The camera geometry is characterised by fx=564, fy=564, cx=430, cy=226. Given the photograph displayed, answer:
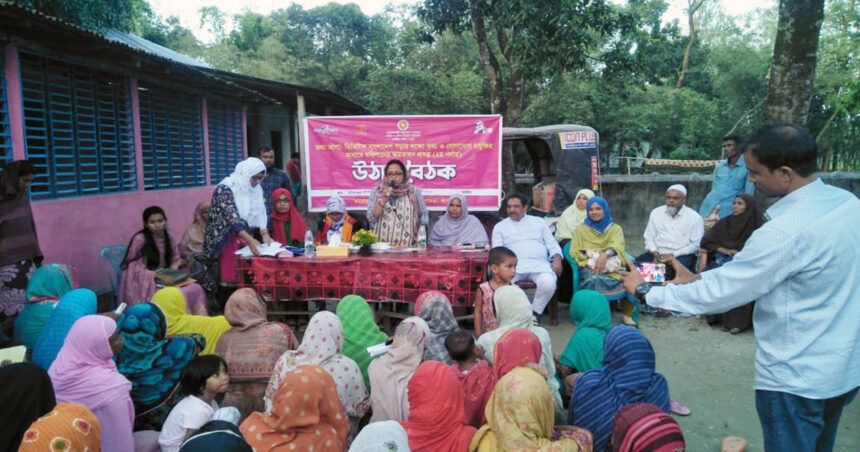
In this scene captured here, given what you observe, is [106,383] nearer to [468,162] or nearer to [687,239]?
[468,162]

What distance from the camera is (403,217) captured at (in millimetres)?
5719

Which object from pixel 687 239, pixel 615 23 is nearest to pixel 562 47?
pixel 615 23

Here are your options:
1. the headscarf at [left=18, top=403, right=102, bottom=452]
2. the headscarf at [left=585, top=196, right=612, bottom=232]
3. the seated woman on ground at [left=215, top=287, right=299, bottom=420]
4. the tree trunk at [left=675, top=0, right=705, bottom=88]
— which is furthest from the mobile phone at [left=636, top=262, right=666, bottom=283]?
the tree trunk at [left=675, top=0, right=705, bottom=88]

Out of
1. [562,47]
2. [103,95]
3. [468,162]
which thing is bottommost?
[468,162]

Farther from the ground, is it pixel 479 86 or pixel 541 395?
pixel 479 86

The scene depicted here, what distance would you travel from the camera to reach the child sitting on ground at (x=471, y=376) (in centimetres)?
299

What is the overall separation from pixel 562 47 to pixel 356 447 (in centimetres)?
845

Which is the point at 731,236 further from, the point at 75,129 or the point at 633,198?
the point at 75,129

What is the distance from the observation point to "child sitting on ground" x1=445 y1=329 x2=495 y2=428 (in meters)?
2.99

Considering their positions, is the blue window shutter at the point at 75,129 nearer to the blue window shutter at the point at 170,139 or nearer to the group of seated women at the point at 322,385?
the blue window shutter at the point at 170,139

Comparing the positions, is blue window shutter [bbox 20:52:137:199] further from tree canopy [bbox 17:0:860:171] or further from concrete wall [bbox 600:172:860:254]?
concrete wall [bbox 600:172:860:254]

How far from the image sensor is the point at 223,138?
984 cm

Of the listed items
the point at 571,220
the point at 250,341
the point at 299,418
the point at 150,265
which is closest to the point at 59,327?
the point at 250,341

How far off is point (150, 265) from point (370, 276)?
1.96m
